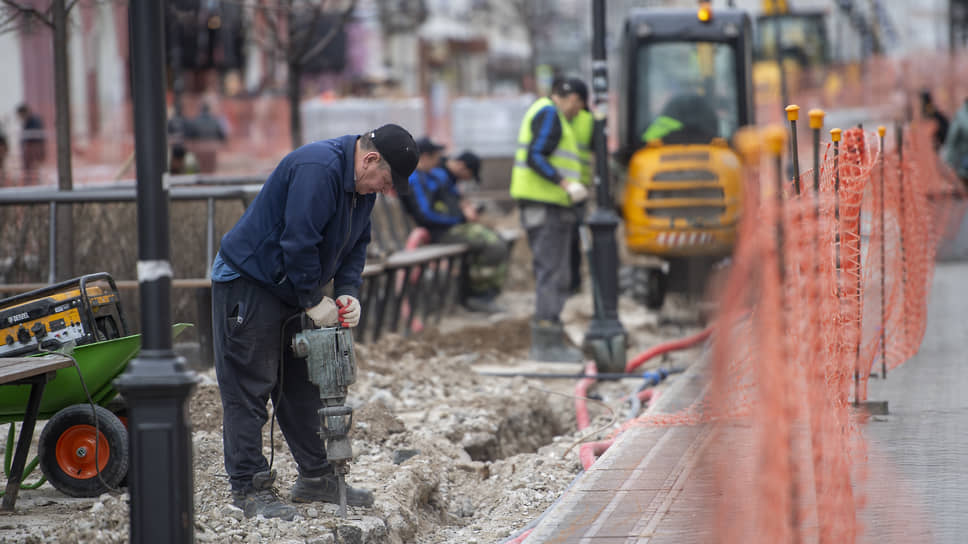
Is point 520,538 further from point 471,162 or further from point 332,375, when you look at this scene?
point 471,162

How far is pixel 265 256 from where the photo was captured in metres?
5.44

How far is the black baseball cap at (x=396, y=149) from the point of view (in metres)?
5.39

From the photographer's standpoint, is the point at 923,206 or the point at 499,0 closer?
the point at 923,206

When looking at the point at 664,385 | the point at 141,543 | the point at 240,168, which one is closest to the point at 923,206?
the point at 664,385

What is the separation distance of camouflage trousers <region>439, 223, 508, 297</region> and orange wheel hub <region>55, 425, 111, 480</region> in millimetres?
7022

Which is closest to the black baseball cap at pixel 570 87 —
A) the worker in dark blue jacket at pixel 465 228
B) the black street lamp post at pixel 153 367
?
the worker in dark blue jacket at pixel 465 228

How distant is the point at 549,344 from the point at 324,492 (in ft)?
15.9

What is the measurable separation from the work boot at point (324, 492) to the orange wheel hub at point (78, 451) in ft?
3.17

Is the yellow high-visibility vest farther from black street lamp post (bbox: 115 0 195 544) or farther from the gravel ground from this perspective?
black street lamp post (bbox: 115 0 195 544)

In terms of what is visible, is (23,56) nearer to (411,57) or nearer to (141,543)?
(411,57)

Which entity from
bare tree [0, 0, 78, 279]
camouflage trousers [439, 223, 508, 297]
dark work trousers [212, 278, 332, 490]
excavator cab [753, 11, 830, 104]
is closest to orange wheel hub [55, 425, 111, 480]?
dark work trousers [212, 278, 332, 490]

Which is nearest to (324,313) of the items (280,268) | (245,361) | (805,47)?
(280,268)

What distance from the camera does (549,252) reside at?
34.6ft

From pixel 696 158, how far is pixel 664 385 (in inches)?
145
